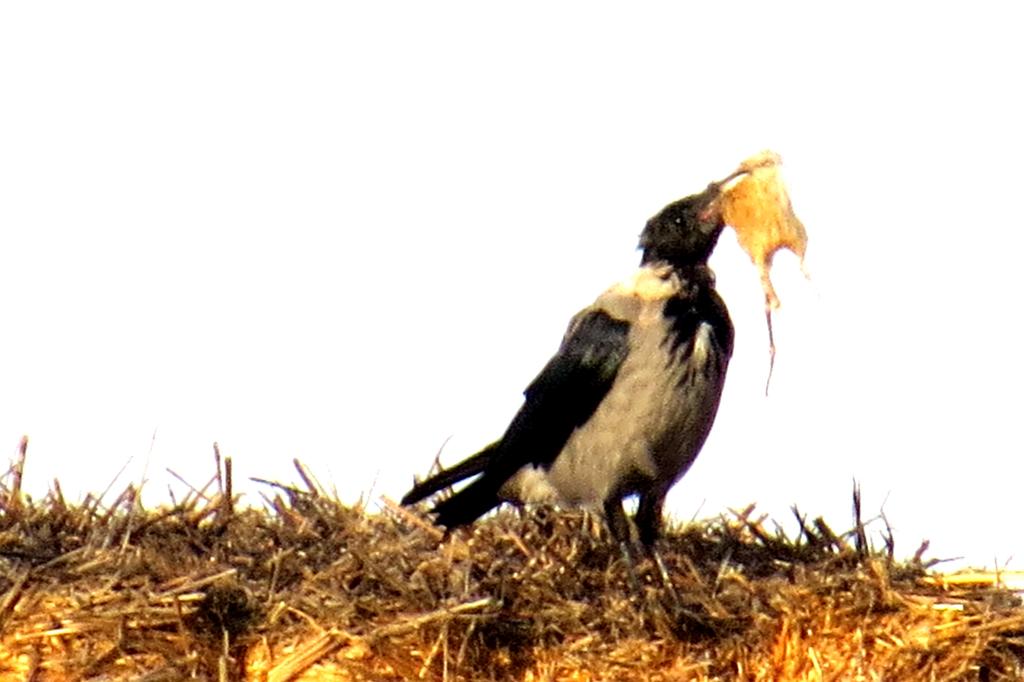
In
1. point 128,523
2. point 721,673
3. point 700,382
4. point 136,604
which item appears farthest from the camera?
Result: point 700,382

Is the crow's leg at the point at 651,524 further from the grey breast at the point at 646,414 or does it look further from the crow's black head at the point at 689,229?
the crow's black head at the point at 689,229

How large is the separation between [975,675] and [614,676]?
0.81m

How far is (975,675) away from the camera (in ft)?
13.9

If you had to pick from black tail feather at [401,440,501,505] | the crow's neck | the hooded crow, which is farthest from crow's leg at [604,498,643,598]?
the crow's neck

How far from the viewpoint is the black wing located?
232 inches

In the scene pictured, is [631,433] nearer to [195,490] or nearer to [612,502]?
[612,502]

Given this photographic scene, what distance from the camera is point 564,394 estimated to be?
595 cm

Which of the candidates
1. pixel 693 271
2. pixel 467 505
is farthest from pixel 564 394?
pixel 467 505

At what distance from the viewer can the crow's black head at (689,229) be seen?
598 centimetres

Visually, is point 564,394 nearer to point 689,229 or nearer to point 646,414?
point 646,414

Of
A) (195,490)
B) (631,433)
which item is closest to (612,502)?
(631,433)

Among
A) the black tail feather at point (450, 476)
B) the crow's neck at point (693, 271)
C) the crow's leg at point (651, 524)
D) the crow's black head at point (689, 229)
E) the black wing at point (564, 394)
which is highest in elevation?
the crow's black head at point (689, 229)

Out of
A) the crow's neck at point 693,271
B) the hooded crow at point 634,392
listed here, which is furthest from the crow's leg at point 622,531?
the crow's neck at point 693,271

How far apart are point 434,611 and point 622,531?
1586mm
